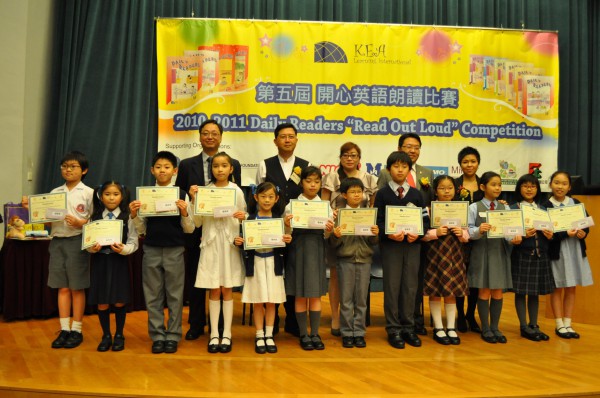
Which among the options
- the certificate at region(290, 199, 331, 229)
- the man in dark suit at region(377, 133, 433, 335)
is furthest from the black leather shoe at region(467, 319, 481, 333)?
the certificate at region(290, 199, 331, 229)

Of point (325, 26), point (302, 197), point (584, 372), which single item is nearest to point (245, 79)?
point (325, 26)

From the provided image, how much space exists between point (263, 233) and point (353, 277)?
77 centimetres

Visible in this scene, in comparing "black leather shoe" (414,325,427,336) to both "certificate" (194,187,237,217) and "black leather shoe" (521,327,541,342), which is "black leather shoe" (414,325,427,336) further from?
"certificate" (194,187,237,217)

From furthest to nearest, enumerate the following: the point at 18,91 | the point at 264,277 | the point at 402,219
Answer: the point at 18,91
the point at 402,219
the point at 264,277

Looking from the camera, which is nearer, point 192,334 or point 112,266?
point 112,266

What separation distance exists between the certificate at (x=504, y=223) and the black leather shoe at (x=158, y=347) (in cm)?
252

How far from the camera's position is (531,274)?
443cm

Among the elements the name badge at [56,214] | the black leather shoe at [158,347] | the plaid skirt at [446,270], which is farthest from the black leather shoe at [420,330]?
the name badge at [56,214]

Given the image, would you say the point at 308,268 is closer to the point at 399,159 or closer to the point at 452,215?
the point at 399,159

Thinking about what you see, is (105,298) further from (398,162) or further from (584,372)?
(584,372)

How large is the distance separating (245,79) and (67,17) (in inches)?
87.3

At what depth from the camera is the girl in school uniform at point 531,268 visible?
4444 mm

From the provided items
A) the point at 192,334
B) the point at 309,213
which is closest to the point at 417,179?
the point at 309,213

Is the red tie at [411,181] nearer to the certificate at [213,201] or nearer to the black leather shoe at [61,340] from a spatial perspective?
the certificate at [213,201]
